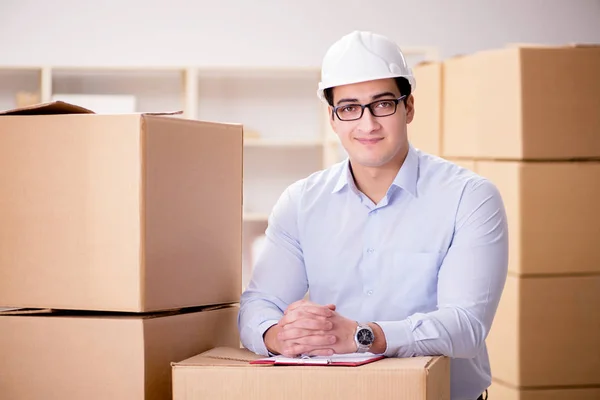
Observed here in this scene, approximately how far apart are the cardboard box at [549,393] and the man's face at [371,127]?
54.5 inches

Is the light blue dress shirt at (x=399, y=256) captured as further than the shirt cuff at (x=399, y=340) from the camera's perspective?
Yes

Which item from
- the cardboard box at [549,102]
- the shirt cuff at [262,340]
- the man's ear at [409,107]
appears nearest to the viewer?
the shirt cuff at [262,340]

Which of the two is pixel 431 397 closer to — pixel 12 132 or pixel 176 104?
pixel 12 132

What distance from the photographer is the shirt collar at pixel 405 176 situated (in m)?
1.82

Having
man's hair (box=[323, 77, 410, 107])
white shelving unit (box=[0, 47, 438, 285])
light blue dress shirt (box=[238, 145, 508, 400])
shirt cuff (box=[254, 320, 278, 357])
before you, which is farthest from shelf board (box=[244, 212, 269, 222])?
shirt cuff (box=[254, 320, 278, 357])

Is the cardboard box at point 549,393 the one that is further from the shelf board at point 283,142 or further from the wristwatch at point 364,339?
the shelf board at point 283,142

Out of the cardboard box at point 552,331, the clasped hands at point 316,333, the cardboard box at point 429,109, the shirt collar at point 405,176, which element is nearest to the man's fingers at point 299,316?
the clasped hands at point 316,333

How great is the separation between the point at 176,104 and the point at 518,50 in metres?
2.63

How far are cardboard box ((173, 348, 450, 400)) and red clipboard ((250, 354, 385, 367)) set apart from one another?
0.9 inches

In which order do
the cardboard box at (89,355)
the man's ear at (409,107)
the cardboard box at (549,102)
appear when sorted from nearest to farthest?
the cardboard box at (89,355) → the man's ear at (409,107) → the cardboard box at (549,102)

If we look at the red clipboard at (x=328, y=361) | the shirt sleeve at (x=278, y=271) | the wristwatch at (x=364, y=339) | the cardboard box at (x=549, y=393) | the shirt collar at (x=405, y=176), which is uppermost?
the shirt collar at (x=405, y=176)

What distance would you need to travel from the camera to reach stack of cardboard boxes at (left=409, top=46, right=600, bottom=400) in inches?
114

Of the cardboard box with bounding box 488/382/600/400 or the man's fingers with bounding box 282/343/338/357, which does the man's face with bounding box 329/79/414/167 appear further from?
the cardboard box with bounding box 488/382/600/400

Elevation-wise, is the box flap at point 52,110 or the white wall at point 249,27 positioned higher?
the white wall at point 249,27
